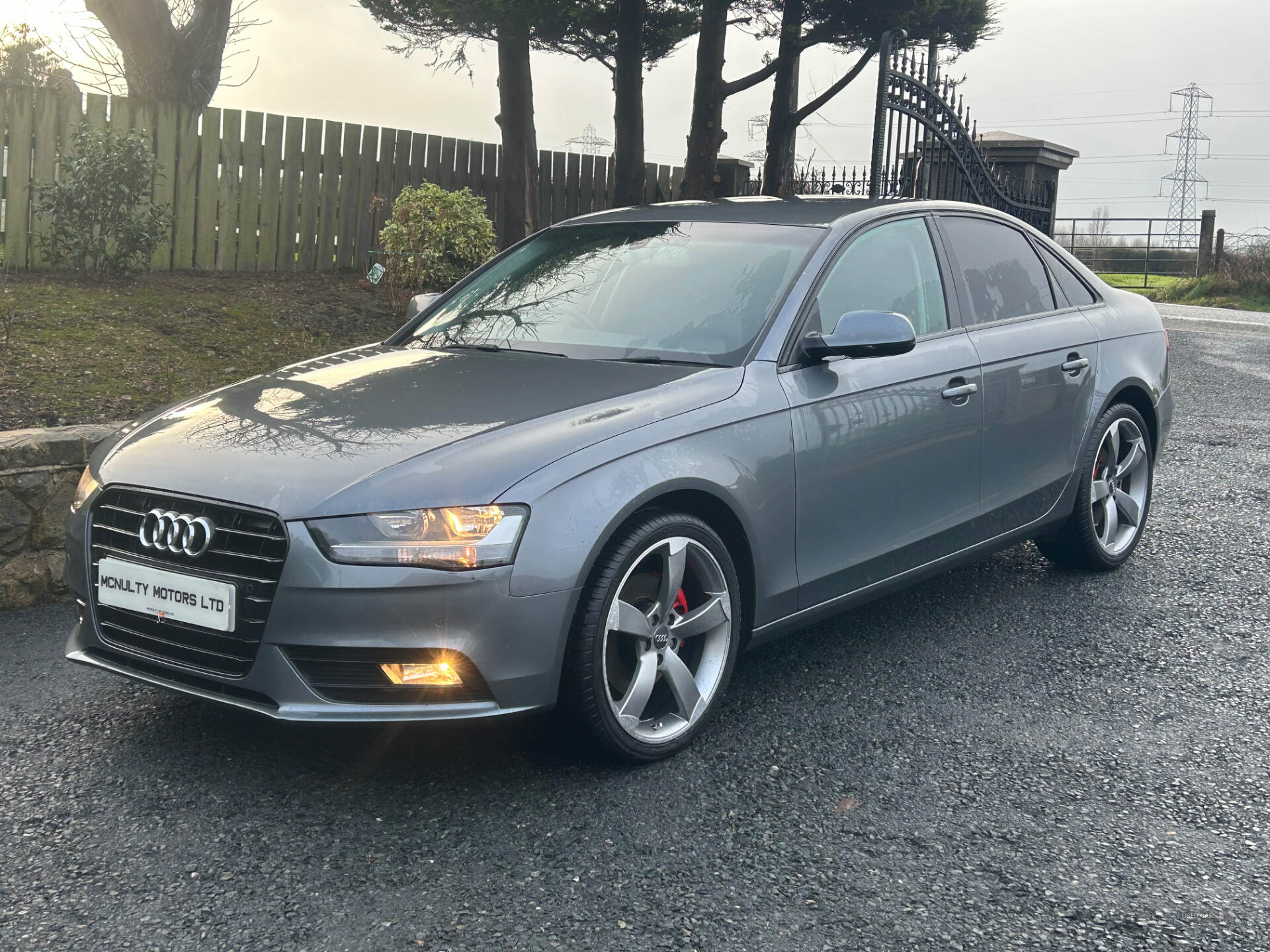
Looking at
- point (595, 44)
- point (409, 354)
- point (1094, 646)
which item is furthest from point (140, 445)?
point (595, 44)

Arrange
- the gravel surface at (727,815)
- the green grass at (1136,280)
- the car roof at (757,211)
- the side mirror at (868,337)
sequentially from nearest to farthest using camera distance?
1. the gravel surface at (727,815)
2. the side mirror at (868,337)
3. the car roof at (757,211)
4. the green grass at (1136,280)

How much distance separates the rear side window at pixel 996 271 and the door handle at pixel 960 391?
32 cm

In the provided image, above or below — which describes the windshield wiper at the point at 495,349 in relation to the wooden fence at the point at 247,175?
below

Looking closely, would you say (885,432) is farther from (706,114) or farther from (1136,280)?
(1136,280)

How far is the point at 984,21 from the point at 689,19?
3.43 m

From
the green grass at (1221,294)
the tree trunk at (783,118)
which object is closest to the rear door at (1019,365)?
the tree trunk at (783,118)

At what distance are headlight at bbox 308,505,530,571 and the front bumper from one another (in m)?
0.03

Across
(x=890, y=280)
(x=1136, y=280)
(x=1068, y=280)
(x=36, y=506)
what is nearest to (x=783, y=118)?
(x=1068, y=280)

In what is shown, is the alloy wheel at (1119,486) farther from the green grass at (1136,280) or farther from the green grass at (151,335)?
the green grass at (1136,280)

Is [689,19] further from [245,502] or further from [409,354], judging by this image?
[245,502]

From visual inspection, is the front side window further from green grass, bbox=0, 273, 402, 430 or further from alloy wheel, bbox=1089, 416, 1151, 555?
green grass, bbox=0, 273, 402, 430

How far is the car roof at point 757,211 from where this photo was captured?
466 centimetres

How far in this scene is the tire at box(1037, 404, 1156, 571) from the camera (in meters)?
5.46

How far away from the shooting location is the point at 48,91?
35.9 feet
